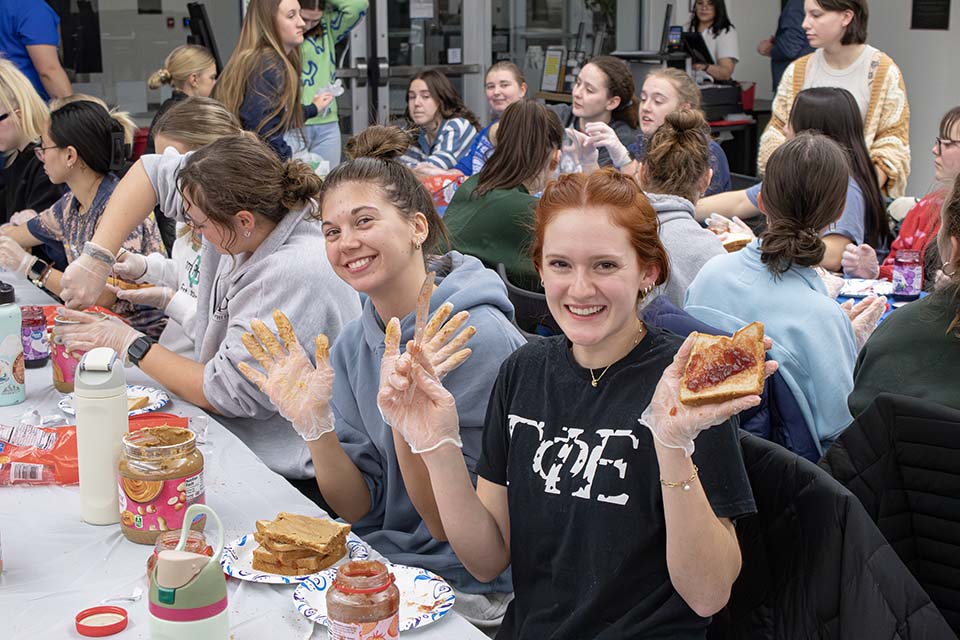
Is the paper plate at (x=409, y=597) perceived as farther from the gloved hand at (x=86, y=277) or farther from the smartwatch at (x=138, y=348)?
the gloved hand at (x=86, y=277)

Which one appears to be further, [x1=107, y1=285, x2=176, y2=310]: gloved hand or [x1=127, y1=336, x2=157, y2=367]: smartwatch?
[x1=107, y1=285, x2=176, y2=310]: gloved hand

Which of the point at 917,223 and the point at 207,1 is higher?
the point at 207,1

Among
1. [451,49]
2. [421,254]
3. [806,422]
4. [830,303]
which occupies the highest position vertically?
[451,49]

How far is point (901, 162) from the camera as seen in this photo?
4793 millimetres

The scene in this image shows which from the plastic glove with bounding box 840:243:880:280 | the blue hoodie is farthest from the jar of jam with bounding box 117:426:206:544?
the plastic glove with bounding box 840:243:880:280

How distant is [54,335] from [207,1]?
223 inches

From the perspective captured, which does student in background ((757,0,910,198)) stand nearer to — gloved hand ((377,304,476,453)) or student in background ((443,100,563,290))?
student in background ((443,100,563,290))

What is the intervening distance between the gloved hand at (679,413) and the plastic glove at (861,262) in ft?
7.85

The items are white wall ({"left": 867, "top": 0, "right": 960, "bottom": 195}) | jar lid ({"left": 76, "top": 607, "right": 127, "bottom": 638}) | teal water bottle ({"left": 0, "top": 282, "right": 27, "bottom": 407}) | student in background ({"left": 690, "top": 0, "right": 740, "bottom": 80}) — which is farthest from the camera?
student in background ({"left": 690, "top": 0, "right": 740, "bottom": 80})

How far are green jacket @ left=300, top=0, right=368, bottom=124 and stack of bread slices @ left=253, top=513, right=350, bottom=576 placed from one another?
4.74m

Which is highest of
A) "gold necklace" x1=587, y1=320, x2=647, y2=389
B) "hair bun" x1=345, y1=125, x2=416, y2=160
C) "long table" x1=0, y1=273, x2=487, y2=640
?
"hair bun" x1=345, y1=125, x2=416, y2=160

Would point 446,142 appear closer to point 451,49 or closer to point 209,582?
point 451,49

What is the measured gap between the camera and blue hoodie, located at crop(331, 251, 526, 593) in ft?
6.78

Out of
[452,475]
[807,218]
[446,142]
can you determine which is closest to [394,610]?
[452,475]
